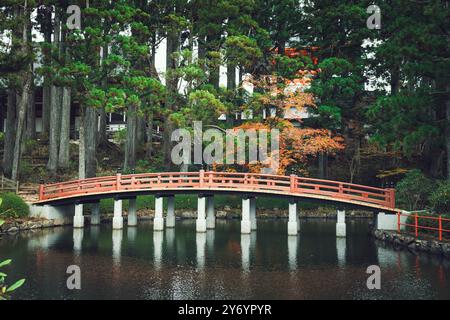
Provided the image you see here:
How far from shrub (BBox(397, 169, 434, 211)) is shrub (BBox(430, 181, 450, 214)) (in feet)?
9.51

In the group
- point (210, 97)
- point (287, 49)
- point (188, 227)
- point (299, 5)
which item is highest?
point (299, 5)

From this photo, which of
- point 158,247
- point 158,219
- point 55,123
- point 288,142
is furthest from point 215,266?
point 55,123

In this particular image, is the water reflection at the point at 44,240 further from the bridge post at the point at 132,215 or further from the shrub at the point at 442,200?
the shrub at the point at 442,200

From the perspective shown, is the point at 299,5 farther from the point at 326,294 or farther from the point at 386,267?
the point at 326,294

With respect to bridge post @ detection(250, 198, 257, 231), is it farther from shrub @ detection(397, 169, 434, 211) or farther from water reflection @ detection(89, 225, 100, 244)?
water reflection @ detection(89, 225, 100, 244)

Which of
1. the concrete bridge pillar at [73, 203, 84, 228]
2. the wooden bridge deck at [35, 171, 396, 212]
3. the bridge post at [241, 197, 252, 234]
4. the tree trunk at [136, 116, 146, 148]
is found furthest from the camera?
the tree trunk at [136, 116, 146, 148]

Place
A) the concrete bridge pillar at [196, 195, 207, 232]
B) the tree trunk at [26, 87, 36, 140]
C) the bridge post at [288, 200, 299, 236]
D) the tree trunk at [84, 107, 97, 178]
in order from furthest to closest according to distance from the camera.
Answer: the tree trunk at [26, 87, 36, 140] < the tree trunk at [84, 107, 97, 178] < the concrete bridge pillar at [196, 195, 207, 232] < the bridge post at [288, 200, 299, 236]

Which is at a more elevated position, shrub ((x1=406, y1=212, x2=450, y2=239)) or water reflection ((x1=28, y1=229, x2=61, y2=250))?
shrub ((x1=406, y1=212, x2=450, y2=239))

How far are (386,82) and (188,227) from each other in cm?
1950

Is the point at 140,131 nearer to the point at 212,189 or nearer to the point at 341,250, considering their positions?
the point at 212,189

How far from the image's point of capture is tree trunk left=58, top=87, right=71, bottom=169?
120 feet

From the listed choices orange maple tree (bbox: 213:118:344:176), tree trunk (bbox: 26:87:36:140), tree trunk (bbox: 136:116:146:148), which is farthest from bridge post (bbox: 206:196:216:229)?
tree trunk (bbox: 26:87:36:140)
